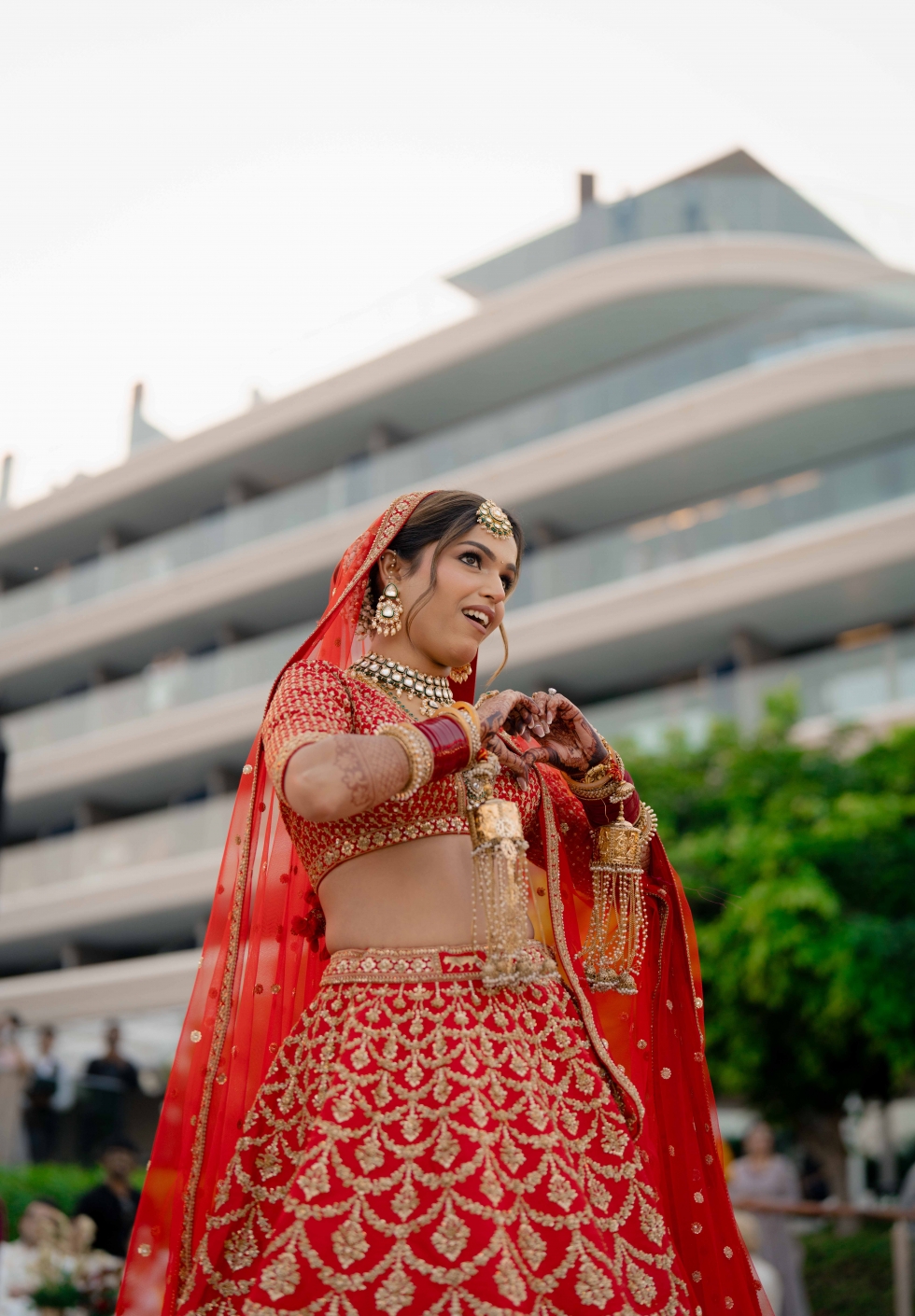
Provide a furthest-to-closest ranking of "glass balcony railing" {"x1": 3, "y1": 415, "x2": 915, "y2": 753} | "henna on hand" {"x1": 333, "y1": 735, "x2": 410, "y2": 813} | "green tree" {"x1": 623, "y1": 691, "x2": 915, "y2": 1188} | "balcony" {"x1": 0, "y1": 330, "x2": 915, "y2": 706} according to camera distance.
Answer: "balcony" {"x1": 0, "y1": 330, "x2": 915, "y2": 706}
"glass balcony railing" {"x1": 3, "y1": 415, "x2": 915, "y2": 753}
"green tree" {"x1": 623, "y1": 691, "x2": 915, "y2": 1188}
"henna on hand" {"x1": 333, "y1": 735, "x2": 410, "y2": 813}

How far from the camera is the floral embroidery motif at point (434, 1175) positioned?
212 centimetres

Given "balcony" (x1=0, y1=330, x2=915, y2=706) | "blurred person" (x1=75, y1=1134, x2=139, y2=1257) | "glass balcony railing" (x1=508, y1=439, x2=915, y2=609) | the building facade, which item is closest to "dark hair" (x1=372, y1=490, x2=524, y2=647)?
"blurred person" (x1=75, y1=1134, x2=139, y2=1257)

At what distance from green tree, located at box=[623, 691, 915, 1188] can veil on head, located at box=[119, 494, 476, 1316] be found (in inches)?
385

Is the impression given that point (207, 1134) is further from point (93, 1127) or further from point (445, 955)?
point (93, 1127)

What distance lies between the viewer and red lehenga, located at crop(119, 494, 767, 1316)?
2.16 m

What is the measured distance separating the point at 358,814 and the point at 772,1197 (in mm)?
7611

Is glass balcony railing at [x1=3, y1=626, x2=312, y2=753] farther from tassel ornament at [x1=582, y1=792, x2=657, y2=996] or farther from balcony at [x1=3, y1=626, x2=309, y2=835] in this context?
tassel ornament at [x1=582, y1=792, x2=657, y2=996]

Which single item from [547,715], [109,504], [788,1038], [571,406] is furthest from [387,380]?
[547,715]

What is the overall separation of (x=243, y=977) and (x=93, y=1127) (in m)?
9.82

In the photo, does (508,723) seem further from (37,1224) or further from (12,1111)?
(12,1111)

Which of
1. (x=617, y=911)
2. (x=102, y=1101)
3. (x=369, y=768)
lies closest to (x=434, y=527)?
(x=369, y=768)

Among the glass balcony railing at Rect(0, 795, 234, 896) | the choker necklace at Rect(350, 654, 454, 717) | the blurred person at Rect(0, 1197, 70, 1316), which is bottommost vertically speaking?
the blurred person at Rect(0, 1197, 70, 1316)

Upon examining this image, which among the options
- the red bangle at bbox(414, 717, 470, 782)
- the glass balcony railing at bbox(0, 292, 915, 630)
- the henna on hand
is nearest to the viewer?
the henna on hand

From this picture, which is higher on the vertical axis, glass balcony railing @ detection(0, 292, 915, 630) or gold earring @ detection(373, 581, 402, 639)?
glass balcony railing @ detection(0, 292, 915, 630)
